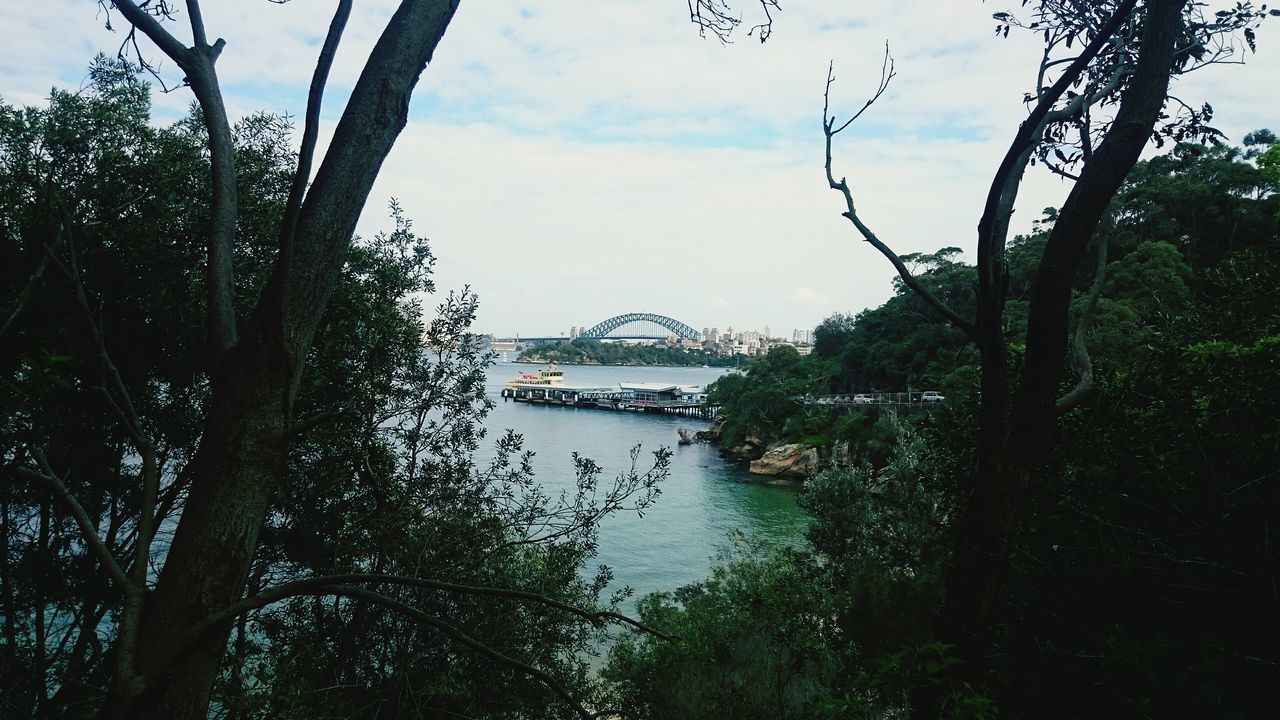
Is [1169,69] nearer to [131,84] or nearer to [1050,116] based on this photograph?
[1050,116]

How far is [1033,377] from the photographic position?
2.49 metres

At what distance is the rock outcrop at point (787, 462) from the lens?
3002 centimetres

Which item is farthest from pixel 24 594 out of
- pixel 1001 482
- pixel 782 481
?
pixel 782 481

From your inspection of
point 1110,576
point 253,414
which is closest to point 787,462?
point 1110,576

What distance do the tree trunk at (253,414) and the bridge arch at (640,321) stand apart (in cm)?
10727

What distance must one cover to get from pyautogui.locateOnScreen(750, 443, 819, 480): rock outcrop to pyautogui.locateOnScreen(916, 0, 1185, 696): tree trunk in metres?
27.5

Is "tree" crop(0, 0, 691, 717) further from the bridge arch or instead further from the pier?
the bridge arch

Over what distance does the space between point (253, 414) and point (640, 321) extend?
120019 mm

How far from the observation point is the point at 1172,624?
196cm

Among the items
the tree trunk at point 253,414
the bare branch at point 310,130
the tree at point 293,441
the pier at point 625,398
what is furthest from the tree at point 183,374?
the pier at point 625,398

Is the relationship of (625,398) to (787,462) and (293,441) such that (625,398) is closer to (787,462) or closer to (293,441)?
(787,462)

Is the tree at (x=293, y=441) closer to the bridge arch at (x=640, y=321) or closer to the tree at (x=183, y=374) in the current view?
the tree at (x=183, y=374)

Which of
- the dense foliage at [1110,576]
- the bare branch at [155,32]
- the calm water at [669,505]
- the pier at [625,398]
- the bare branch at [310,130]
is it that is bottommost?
the calm water at [669,505]

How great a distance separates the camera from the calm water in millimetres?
16562
